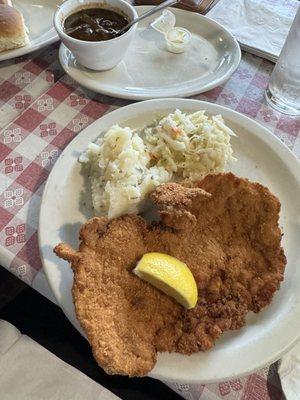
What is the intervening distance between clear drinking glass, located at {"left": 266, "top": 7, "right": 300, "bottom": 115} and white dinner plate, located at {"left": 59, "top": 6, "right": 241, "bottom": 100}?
20 centimetres

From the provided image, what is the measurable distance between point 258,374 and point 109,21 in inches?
58.6

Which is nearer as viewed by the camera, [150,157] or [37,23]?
[150,157]

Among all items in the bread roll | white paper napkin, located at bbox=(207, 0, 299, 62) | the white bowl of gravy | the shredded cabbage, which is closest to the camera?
the shredded cabbage

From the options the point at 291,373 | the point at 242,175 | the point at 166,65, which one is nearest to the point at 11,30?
the point at 166,65

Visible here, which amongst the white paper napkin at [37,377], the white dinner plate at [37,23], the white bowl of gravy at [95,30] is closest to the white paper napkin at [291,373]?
the white paper napkin at [37,377]

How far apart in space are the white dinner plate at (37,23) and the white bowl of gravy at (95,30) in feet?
0.60

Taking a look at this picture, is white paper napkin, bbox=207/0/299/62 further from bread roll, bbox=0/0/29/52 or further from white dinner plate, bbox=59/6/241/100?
bread roll, bbox=0/0/29/52

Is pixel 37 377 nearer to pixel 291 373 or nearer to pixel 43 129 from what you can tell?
pixel 291 373

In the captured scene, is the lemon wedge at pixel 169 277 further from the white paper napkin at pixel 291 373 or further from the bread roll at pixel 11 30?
the bread roll at pixel 11 30

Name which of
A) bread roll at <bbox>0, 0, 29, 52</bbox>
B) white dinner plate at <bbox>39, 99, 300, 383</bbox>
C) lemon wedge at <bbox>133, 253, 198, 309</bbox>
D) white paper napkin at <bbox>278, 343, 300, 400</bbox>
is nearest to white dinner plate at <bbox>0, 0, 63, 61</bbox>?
bread roll at <bbox>0, 0, 29, 52</bbox>

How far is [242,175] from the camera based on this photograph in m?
1.38

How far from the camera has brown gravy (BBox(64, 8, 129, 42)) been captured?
155cm

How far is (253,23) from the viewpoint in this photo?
6.48 feet

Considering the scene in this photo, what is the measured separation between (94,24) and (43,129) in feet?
1.70
